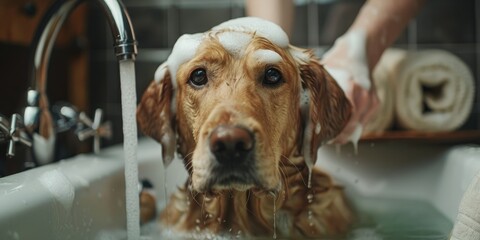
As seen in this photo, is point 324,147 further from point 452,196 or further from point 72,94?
point 72,94

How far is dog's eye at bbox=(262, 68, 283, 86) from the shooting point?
0.81 meters

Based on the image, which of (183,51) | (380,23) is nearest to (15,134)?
(183,51)

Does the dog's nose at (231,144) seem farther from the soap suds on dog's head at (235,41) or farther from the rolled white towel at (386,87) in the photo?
the rolled white towel at (386,87)

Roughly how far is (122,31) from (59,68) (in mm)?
1266

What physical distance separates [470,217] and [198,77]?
0.45 m

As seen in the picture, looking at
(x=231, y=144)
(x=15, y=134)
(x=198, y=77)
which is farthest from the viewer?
(x=15, y=134)

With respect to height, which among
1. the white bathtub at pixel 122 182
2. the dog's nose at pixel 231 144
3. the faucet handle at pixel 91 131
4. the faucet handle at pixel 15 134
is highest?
the dog's nose at pixel 231 144

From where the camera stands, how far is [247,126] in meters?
0.73

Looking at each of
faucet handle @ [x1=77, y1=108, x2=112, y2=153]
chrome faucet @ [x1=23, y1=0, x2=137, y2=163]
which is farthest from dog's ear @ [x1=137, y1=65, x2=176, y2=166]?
faucet handle @ [x1=77, y1=108, x2=112, y2=153]

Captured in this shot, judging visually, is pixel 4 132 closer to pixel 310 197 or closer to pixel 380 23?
pixel 310 197

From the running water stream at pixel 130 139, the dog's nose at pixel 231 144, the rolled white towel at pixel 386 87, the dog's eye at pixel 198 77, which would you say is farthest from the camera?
the rolled white towel at pixel 386 87

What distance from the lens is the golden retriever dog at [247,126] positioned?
749 millimetres

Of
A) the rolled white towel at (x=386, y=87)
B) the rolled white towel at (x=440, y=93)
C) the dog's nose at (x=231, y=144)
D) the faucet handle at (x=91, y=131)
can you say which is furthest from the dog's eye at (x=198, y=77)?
the rolled white towel at (x=440, y=93)

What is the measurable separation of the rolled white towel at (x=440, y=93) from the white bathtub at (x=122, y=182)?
19 cm
